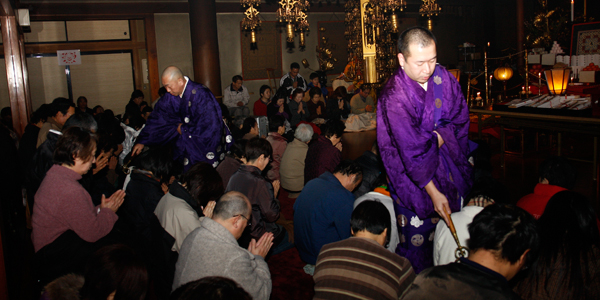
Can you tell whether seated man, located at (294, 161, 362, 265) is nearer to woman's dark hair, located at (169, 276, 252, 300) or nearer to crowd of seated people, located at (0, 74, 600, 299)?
crowd of seated people, located at (0, 74, 600, 299)

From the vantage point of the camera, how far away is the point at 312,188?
10.1ft

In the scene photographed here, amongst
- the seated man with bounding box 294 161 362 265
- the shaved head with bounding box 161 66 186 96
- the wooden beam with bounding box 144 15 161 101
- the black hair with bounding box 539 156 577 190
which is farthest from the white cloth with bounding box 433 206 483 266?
the wooden beam with bounding box 144 15 161 101

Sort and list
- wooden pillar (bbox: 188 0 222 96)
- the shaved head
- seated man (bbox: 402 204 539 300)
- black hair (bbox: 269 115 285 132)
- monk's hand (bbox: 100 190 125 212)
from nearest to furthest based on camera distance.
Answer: seated man (bbox: 402 204 539 300) → monk's hand (bbox: 100 190 125 212) → the shaved head → black hair (bbox: 269 115 285 132) → wooden pillar (bbox: 188 0 222 96)

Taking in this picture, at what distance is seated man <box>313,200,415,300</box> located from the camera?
6.09 feet

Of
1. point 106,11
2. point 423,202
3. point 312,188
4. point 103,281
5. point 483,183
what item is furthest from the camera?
point 106,11

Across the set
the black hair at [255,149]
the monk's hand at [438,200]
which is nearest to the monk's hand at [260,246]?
the monk's hand at [438,200]

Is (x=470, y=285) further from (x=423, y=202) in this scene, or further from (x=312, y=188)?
(x=312, y=188)

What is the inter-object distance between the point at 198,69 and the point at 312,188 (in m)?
7.02

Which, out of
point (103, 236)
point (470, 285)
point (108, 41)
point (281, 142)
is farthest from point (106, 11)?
point (470, 285)

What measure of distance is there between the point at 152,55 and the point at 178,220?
8.25m

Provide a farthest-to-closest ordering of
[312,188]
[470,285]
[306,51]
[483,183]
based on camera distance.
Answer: [306,51] → [312,188] → [483,183] → [470,285]

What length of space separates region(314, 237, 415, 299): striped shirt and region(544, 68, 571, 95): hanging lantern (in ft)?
16.1

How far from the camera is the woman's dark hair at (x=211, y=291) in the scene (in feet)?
4.03

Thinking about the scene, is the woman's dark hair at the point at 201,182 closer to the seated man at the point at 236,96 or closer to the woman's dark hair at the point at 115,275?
the woman's dark hair at the point at 115,275
